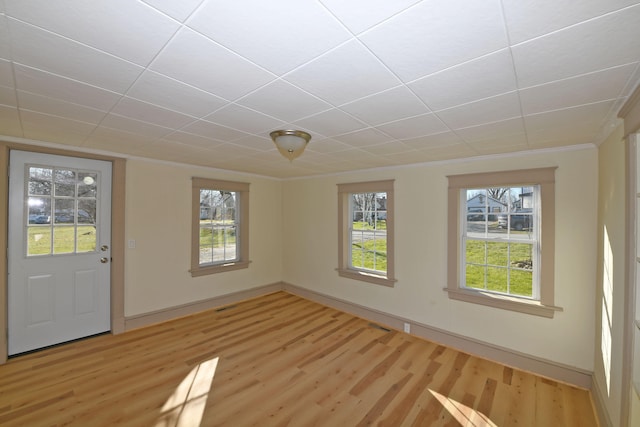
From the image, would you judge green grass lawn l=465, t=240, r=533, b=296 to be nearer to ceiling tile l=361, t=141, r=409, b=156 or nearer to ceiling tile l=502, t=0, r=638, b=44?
ceiling tile l=361, t=141, r=409, b=156

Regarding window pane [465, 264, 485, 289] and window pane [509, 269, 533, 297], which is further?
window pane [465, 264, 485, 289]

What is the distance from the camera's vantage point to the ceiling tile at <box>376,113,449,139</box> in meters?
2.12

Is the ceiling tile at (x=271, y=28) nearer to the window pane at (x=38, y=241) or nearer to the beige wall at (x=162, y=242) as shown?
the beige wall at (x=162, y=242)

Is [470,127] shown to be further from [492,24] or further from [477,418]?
[477,418]

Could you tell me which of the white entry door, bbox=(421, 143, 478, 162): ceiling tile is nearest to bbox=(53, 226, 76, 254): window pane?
the white entry door

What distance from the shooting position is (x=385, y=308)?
407cm

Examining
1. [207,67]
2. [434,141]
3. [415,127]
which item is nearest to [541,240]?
[434,141]

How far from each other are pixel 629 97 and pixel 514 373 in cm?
267

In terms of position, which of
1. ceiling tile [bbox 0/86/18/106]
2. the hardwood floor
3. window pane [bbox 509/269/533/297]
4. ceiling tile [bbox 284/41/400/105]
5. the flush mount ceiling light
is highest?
ceiling tile [bbox 0/86/18/106]

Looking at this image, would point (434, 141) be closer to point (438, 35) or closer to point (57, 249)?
point (438, 35)

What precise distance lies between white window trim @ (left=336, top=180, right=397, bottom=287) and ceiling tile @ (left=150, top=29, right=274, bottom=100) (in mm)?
2832

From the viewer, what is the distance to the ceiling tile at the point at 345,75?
1305 mm

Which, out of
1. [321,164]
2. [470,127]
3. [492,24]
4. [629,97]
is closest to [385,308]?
[321,164]

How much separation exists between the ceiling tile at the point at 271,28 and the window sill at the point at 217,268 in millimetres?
3832
